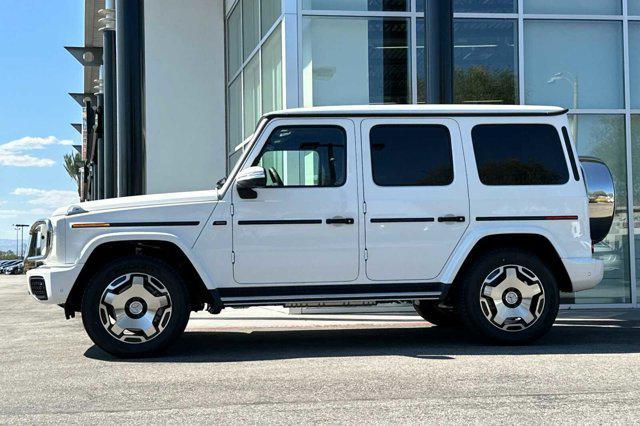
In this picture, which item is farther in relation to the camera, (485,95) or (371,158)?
(485,95)

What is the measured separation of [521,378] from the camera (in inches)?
227

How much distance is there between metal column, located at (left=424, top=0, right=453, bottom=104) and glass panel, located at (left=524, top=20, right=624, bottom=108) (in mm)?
2353

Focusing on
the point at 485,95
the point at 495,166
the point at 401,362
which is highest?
the point at 485,95

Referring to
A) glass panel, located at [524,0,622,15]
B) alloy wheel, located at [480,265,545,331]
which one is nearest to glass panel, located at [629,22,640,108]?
glass panel, located at [524,0,622,15]

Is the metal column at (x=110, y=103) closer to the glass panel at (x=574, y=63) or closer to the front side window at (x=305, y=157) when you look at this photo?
the glass panel at (x=574, y=63)

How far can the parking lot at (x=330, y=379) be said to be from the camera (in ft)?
15.9

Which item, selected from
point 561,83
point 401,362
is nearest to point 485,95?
point 561,83

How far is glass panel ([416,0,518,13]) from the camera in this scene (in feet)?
39.0

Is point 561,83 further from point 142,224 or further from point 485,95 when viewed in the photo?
point 142,224

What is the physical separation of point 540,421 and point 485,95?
7.93 m

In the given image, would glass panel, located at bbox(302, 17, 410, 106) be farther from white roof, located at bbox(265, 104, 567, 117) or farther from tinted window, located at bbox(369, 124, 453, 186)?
tinted window, located at bbox(369, 124, 453, 186)

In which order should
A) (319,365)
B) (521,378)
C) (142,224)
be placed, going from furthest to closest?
(142,224)
(319,365)
(521,378)

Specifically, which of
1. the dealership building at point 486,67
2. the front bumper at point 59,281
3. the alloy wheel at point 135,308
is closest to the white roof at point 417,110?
the alloy wheel at point 135,308

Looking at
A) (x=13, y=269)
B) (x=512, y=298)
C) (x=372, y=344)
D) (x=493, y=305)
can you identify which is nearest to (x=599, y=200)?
(x=512, y=298)
